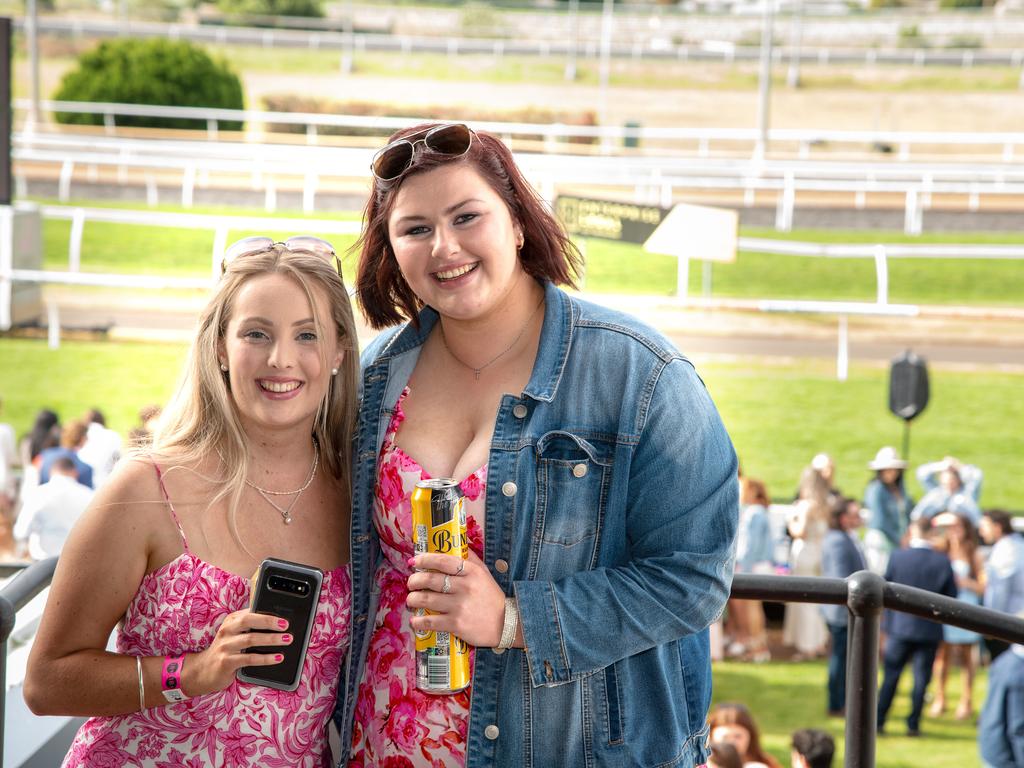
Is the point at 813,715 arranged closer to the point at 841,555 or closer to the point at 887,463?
the point at 841,555

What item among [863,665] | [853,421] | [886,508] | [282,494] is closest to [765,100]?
[853,421]

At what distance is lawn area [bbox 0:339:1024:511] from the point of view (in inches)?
473

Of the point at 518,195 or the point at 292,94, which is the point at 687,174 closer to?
the point at 292,94

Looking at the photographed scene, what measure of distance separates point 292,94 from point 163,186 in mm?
2905

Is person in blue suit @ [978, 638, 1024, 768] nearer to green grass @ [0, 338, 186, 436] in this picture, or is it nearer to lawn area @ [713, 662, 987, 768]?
lawn area @ [713, 662, 987, 768]

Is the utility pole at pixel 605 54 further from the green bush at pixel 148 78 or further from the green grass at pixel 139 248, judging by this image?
the green bush at pixel 148 78

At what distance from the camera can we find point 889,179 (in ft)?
56.2

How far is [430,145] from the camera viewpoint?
1.32 meters

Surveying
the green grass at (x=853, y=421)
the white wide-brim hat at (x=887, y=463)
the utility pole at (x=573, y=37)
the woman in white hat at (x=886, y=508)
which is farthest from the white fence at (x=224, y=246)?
the utility pole at (x=573, y=37)

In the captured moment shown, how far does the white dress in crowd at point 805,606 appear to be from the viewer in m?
6.62

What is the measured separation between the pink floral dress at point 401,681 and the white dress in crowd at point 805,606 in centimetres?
548

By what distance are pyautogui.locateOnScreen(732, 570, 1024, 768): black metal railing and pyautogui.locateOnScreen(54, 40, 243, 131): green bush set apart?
16.5 metres

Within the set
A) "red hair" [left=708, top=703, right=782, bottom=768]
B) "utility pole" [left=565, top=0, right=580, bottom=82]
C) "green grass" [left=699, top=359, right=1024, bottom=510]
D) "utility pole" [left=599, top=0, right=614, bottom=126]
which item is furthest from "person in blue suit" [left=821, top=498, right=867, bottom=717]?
"utility pole" [left=565, top=0, right=580, bottom=82]

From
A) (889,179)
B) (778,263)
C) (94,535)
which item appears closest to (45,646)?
(94,535)
